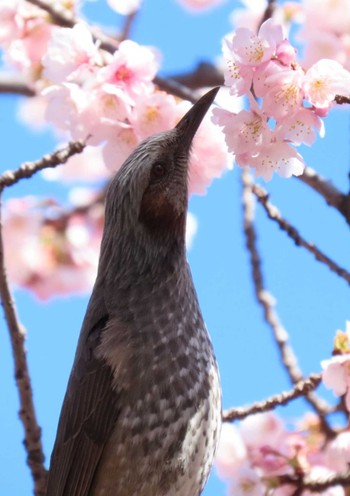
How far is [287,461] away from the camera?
2.80 metres

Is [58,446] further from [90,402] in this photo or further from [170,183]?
[170,183]

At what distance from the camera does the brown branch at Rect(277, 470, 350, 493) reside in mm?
2432

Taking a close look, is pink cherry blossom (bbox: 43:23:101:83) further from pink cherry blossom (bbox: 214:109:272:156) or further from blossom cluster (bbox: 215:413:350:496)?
blossom cluster (bbox: 215:413:350:496)

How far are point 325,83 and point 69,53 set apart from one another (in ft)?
2.48

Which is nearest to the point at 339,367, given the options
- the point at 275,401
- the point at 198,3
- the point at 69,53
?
the point at 275,401

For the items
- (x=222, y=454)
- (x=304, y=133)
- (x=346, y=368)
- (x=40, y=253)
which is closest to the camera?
(x=304, y=133)

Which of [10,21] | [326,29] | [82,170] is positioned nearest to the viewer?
[10,21]

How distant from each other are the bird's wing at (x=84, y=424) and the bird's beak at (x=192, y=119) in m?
0.52

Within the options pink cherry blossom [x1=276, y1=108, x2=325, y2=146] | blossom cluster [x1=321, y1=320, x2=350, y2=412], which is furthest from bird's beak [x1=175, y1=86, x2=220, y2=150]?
blossom cluster [x1=321, y1=320, x2=350, y2=412]

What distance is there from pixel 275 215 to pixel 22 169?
0.68m

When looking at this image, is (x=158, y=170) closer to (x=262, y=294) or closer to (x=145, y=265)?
(x=145, y=265)

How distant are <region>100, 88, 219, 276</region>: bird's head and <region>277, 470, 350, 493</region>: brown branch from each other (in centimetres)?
69

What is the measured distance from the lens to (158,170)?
105 inches

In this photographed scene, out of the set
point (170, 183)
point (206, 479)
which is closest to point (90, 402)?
point (206, 479)
